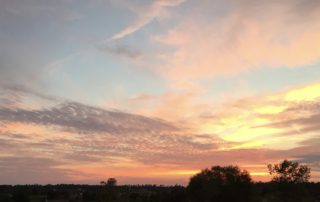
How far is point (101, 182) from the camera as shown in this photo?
138 meters

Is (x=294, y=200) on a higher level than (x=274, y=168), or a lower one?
lower

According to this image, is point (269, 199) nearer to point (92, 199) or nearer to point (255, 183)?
point (255, 183)

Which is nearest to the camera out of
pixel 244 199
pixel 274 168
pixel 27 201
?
pixel 244 199

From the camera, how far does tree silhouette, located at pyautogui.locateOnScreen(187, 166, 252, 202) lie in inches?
3307

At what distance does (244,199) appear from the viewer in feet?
273

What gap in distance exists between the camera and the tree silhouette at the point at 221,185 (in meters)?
84.0

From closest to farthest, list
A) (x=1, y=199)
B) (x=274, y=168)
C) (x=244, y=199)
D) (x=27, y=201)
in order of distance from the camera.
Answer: (x=244, y=199) < (x=274, y=168) < (x=1, y=199) < (x=27, y=201)

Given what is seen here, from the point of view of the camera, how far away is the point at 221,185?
285ft

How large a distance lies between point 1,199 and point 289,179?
82.8 meters

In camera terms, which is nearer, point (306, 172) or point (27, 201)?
point (306, 172)

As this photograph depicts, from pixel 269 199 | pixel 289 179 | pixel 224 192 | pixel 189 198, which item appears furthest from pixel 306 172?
pixel 189 198

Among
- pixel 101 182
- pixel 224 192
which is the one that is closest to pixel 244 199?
pixel 224 192

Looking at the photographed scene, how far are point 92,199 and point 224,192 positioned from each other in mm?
74646

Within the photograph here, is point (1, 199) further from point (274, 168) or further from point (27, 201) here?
point (274, 168)
